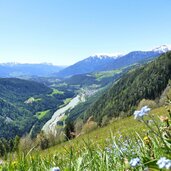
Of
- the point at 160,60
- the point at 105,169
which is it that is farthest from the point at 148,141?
the point at 160,60

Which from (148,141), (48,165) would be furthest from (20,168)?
(148,141)

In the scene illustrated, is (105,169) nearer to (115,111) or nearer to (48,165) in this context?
(48,165)

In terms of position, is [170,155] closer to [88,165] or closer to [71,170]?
[71,170]

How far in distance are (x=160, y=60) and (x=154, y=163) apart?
199989 mm

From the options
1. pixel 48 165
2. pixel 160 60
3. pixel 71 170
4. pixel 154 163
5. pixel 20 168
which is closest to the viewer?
pixel 154 163

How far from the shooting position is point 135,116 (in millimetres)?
1891

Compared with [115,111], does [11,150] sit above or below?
above

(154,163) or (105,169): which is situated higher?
(154,163)

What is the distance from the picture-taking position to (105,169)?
114 inches

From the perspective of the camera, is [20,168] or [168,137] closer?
[168,137]

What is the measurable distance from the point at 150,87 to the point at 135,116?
608 feet

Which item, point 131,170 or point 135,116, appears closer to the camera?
point 135,116

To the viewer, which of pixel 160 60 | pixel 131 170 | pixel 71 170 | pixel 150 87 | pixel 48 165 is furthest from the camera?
pixel 160 60

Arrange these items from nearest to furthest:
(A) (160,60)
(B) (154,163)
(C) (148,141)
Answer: (B) (154,163) < (C) (148,141) < (A) (160,60)
